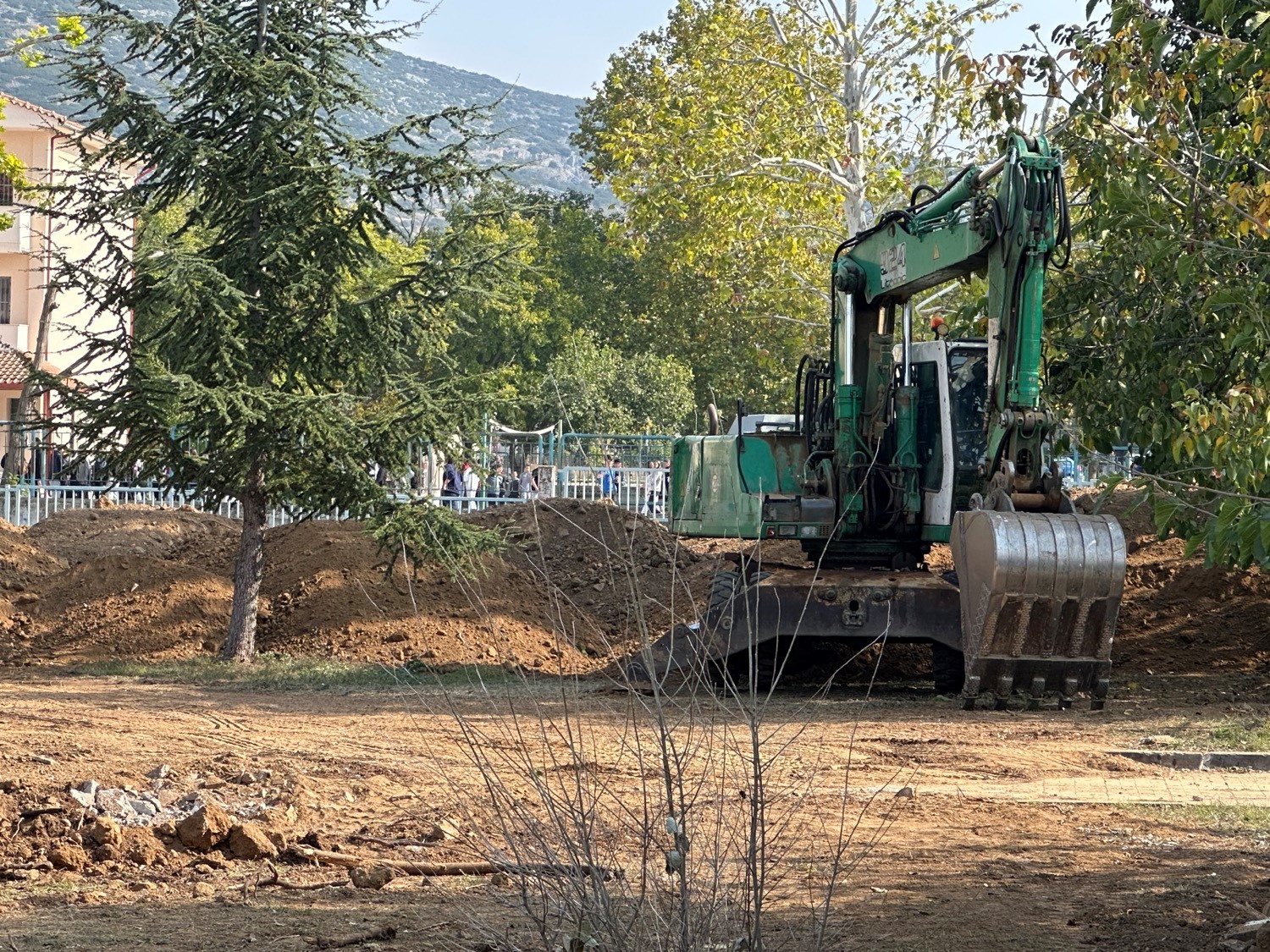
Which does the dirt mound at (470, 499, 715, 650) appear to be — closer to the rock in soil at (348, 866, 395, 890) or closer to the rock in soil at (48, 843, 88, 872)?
the rock in soil at (48, 843, 88, 872)

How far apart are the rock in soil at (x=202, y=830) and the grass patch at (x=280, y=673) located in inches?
305

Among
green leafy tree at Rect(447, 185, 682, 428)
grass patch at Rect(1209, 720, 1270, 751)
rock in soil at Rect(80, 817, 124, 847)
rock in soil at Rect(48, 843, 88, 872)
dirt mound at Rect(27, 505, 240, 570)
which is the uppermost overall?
green leafy tree at Rect(447, 185, 682, 428)

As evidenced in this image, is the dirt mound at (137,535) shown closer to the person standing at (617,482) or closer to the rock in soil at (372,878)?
the person standing at (617,482)

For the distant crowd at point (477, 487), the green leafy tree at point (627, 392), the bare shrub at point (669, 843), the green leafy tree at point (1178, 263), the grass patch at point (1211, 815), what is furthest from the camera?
the green leafy tree at point (627, 392)

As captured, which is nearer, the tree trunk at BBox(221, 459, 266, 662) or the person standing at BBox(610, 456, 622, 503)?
the tree trunk at BBox(221, 459, 266, 662)

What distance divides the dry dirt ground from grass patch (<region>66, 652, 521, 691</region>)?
12.8 inches

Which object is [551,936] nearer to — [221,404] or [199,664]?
[221,404]

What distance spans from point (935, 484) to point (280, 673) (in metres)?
6.87

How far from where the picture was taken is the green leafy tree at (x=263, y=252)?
626 inches

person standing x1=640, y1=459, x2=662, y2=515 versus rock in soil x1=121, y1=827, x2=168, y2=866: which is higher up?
person standing x1=640, y1=459, x2=662, y2=515

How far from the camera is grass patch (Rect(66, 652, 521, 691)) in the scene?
15992 millimetres

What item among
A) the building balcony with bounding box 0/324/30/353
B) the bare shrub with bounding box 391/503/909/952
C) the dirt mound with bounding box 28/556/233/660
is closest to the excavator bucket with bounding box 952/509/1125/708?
the bare shrub with bounding box 391/503/909/952

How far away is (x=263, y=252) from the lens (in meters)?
16.5

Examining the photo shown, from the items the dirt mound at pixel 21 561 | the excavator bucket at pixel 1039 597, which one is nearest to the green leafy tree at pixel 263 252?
the dirt mound at pixel 21 561
